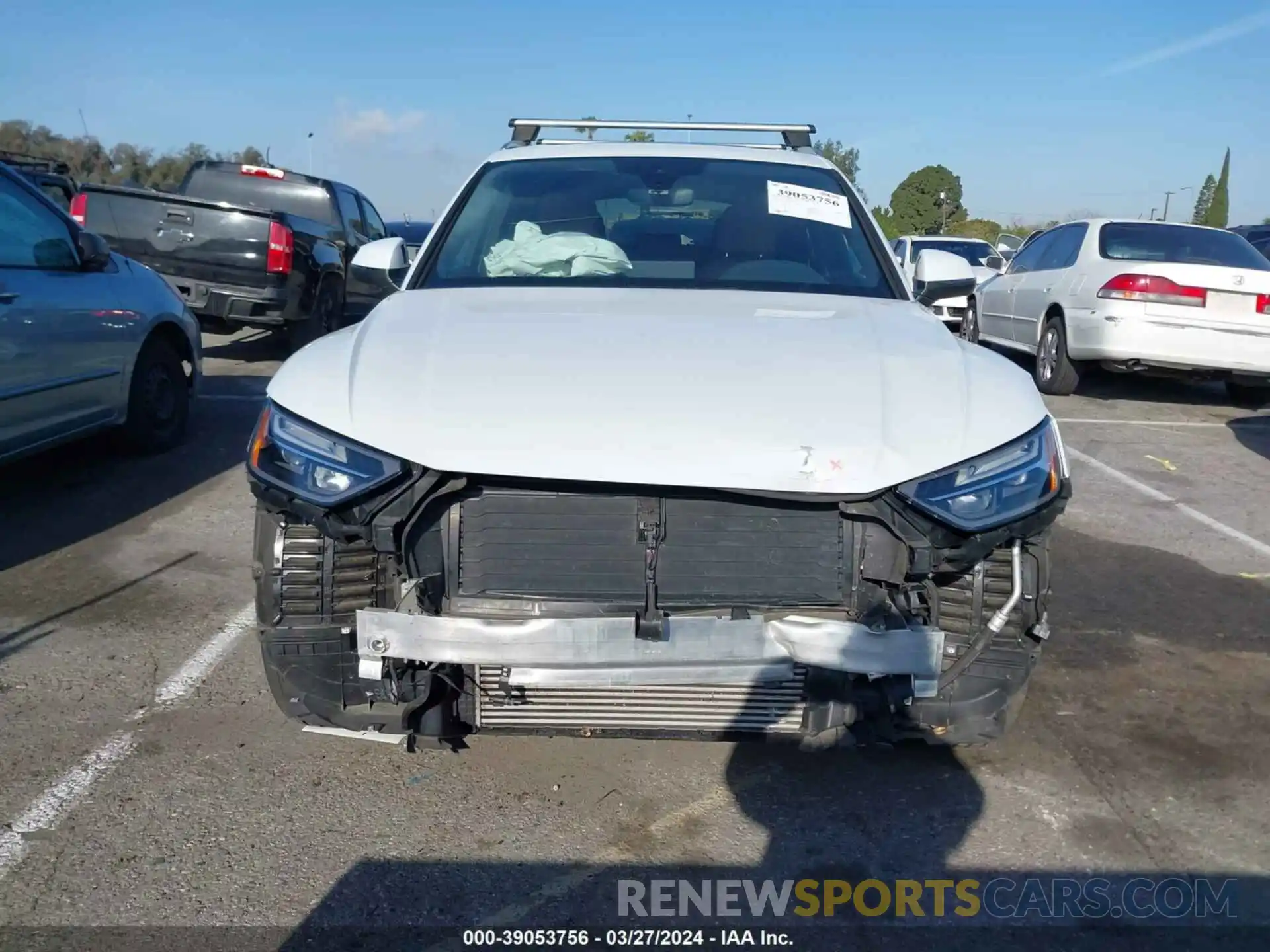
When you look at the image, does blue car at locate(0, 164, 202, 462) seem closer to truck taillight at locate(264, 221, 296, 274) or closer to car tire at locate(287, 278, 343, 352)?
truck taillight at locate(264, 221, 296, 274)

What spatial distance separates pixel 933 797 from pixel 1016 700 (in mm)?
432

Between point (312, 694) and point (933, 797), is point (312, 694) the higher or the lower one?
the higher one

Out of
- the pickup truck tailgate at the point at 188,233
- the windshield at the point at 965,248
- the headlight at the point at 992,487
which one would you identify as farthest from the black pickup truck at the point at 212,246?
the windshield at the point at 965,248

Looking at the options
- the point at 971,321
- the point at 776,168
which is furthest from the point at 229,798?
the point at 971,321

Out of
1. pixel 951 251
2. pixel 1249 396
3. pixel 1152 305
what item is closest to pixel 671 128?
pixel 1152 305

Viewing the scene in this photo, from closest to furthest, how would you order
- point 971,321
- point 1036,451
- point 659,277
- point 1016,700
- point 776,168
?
point 1036,451 → point 1016,700 → point 659,277 → point 776,168 → point 971,321

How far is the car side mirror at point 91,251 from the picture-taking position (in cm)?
564

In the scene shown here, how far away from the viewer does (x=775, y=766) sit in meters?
3.15

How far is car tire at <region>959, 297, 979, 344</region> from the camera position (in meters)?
12.9

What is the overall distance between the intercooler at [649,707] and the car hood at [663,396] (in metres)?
0.57

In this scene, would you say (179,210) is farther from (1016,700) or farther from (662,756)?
(1016,700)

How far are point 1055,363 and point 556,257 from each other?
7446mm

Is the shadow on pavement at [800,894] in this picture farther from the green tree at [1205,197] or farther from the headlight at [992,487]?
the green tree at [1205,197]

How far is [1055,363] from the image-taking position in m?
9.92
